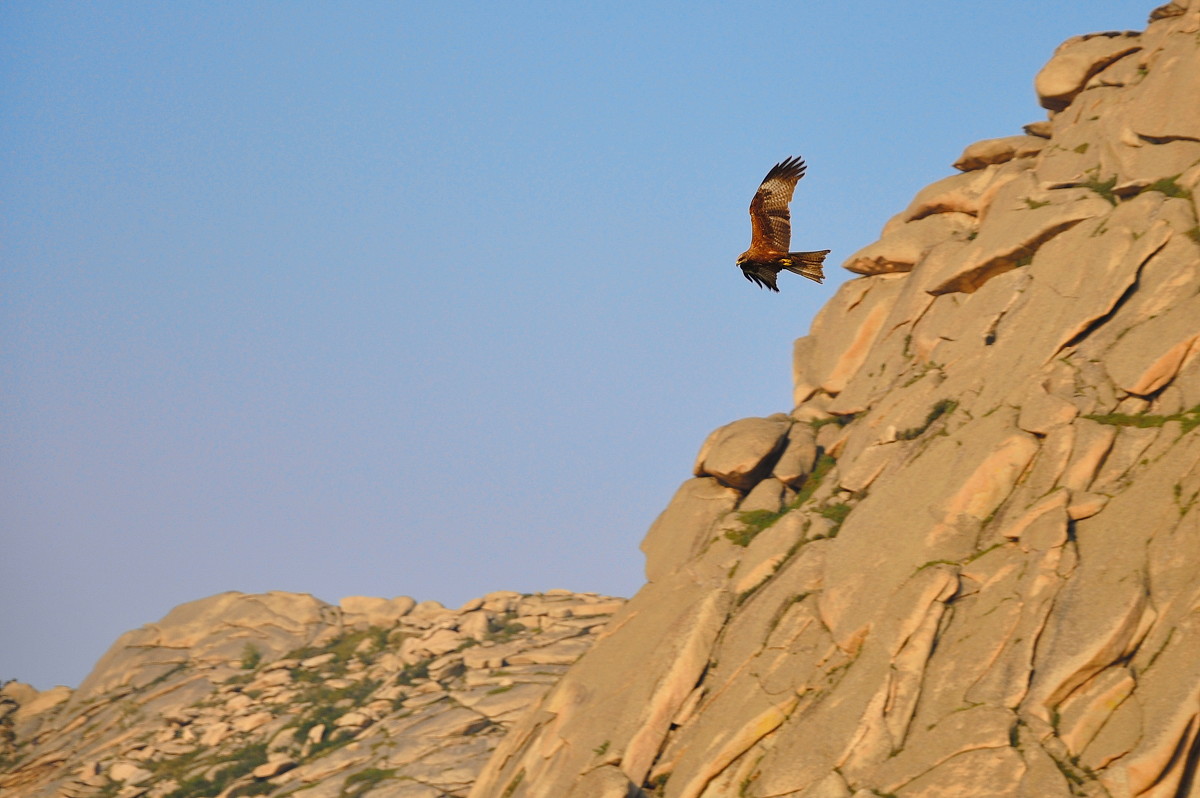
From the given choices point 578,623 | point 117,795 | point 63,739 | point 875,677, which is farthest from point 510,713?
point 63,739

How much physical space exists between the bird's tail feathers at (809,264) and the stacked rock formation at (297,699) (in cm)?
3218

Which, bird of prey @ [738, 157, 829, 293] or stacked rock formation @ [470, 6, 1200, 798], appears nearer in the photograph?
bird of prey @ [738, 157, 829, 293]

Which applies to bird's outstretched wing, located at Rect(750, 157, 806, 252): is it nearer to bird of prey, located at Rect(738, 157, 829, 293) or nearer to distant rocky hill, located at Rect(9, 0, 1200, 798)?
bird of prey, located at Rect(738, 157, 829, 293)

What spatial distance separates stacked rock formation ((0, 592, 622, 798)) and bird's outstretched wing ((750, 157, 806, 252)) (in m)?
32.2

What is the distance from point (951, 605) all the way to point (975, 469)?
4591mm

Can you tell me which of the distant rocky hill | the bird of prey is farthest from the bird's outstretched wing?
the distant rocky hill

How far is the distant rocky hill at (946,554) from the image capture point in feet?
109

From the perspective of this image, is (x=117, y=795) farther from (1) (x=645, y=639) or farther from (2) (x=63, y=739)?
(1) (x=645, y=639)

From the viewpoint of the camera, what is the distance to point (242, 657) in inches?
2980

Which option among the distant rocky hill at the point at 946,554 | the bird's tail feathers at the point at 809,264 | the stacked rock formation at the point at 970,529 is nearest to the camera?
the bird's tail feathers at the point at 809,264

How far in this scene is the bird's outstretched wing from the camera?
27.9 m

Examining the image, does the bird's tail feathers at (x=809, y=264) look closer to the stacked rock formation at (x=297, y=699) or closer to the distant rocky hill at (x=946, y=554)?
the distant rocky hill at (x=946, y=554)

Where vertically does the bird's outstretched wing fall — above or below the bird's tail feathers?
above

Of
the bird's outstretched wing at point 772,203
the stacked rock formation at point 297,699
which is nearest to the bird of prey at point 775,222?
the bird's outstretched wing at point 772,203
